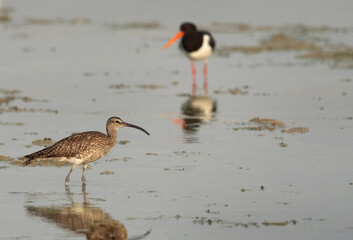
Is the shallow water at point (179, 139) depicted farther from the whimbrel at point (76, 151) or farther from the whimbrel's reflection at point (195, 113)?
the whimbrel at point (76, 151)

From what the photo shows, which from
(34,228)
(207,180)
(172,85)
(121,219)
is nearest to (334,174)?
(207,180)

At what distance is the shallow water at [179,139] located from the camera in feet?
41.1

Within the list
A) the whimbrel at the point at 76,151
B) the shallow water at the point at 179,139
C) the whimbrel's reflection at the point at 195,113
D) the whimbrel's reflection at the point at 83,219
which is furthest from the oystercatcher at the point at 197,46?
the whimbrel's reflection at the point at 83,219

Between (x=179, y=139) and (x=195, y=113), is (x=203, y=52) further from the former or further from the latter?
→ (x=179, y=139)

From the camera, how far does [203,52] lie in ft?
96.3

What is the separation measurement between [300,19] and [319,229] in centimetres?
3566

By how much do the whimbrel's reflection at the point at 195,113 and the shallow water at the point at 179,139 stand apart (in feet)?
0.14

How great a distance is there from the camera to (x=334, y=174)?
1520 cm

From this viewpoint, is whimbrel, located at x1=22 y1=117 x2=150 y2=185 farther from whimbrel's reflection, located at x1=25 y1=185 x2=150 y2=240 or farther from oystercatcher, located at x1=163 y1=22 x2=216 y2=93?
oystercatcher, located at x1=163 y1=22 x2=216 y2=93

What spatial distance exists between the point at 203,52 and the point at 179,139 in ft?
36.2

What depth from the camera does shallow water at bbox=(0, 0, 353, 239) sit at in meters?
12.5

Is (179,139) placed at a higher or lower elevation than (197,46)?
lower

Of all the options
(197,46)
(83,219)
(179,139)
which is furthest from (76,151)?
(197,46)

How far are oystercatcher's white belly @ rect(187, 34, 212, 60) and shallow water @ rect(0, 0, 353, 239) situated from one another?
73 centimetres
